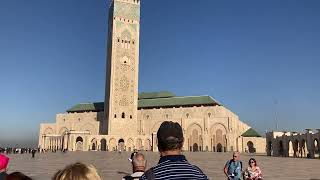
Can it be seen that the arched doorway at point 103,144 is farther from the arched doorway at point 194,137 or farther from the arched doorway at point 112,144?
the arched doorway at point 194,137

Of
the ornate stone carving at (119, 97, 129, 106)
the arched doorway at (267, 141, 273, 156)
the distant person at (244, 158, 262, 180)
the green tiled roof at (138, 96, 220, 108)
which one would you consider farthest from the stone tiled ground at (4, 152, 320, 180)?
the green tiled roof at (138, 96, 220, 108)

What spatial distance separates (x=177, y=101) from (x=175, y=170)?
75.2m

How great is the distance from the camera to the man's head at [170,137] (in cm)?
250

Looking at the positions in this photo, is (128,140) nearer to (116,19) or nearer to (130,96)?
(130,96)

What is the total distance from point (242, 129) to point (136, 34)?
2995 centimetres

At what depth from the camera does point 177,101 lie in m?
77.5

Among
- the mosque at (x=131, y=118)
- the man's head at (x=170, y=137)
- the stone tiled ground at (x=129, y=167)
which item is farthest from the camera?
the mosque at (x=131, y=118)

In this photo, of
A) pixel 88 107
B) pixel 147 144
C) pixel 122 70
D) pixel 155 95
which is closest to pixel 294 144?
pixel 147 144

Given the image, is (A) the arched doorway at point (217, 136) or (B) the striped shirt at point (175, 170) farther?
(A) the arched doorway at point (217, 136)

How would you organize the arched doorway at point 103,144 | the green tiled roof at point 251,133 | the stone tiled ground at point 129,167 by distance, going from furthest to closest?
1. the green tiled roof at point 251,133
2. the arched doorway at point 103,144
3. the stone tiled ground at point 129,167

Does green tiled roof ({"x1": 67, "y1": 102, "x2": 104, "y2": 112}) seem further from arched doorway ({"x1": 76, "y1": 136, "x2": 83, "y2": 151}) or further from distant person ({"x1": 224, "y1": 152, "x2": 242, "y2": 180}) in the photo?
distant person ({"x1": 224, "y1": 152, "x2": 242, "y2": 180})

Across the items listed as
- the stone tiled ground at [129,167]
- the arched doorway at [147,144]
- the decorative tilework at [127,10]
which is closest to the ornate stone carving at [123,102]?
the arched doorway at [147,144]

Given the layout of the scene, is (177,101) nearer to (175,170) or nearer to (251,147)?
(251,147)

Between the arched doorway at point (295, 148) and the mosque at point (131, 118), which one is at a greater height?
the mosque at point (131, 118)
